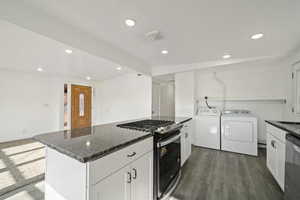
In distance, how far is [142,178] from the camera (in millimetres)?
1284

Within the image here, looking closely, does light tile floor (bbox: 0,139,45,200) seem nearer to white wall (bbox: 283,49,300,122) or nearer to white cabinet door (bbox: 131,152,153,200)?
white cabinet door (bbox: 131,152,153,200)

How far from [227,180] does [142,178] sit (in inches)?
63.6

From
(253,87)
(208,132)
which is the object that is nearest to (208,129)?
(208,132)

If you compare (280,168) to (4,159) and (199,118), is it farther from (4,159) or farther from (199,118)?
(4,159)

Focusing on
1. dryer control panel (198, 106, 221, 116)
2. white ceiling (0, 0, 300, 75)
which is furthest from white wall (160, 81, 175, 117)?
white ceiling (0, 0, 300, 75)

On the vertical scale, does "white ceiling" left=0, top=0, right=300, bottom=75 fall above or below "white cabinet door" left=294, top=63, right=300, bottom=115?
above

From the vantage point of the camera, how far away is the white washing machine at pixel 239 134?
3.03 m

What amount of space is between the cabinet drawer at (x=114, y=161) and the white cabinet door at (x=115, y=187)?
44mm

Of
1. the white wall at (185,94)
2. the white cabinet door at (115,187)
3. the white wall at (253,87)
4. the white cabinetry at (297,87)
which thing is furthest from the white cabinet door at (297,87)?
the white cabinet door at (115,187)

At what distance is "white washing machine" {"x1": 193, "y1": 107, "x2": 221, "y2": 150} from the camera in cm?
343

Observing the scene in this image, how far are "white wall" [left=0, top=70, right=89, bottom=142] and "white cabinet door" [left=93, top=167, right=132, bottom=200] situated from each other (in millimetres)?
4695

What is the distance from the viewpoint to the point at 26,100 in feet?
13.6

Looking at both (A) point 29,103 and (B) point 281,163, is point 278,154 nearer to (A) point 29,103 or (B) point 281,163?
(B) point 281,163

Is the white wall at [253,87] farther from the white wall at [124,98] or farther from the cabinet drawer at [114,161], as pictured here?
the cabinet drawer at [114,161]
